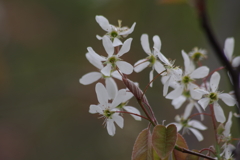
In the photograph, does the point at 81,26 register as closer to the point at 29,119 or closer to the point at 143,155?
the point at 29,119

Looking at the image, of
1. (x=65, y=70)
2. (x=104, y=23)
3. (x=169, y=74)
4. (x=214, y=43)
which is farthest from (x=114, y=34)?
(x=65, y=70)

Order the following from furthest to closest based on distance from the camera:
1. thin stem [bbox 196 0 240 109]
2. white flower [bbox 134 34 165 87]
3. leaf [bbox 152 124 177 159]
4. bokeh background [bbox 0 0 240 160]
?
bokeh background [bbox 0 0 240 160], white flower [bbox 134 34 165 87], leaf [bbox 152 124 177 159], thin stem [bbox 196 0 240 109]

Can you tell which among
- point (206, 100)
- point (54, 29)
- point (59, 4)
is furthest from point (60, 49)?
point (206, 100)

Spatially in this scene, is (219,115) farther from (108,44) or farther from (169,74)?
(108,44)

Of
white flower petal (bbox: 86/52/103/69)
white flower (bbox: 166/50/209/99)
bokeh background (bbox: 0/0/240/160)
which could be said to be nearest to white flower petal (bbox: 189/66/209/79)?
white flower (bbox: 166/50/209/99)

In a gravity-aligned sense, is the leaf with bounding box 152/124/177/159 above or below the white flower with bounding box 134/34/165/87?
below

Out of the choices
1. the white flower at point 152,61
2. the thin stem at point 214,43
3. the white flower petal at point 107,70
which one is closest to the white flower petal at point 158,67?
the white flower at point 152,61

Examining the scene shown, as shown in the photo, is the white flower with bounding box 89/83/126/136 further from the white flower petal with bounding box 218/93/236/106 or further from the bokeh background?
the bokeh background
